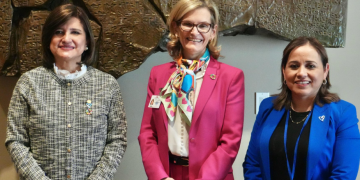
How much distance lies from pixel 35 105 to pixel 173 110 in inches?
24.3

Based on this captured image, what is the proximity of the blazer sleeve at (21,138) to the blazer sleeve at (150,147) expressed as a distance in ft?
1.45

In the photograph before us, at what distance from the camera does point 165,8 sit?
201cm

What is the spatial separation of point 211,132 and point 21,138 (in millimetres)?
848

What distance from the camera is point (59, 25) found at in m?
1.55

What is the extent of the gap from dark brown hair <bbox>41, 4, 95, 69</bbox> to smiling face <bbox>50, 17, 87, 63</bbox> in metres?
0.02

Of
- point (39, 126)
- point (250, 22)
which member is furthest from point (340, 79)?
point (39, 126)

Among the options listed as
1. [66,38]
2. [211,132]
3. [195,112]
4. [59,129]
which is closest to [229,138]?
[211,132]

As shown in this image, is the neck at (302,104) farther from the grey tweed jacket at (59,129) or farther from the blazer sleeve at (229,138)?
the grey tweed jacket at (59,129)

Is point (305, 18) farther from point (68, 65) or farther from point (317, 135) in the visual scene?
point (68, 65)

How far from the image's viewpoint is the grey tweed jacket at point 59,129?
1498 millimetres

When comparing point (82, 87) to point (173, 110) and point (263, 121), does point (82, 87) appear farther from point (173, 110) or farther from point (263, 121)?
point (263, 121)

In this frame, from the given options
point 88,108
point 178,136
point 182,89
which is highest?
point 182,89

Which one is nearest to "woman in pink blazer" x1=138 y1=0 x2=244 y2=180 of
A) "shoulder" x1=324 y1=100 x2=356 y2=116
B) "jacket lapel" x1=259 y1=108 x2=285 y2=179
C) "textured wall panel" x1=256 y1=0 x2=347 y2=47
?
"jacket lapel" x1=259 y1=108 x2=285 y2=179

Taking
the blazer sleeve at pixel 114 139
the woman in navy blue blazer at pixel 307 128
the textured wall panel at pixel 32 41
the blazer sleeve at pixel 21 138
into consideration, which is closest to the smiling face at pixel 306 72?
the woman in navy blue blazer at pixel 307 128
